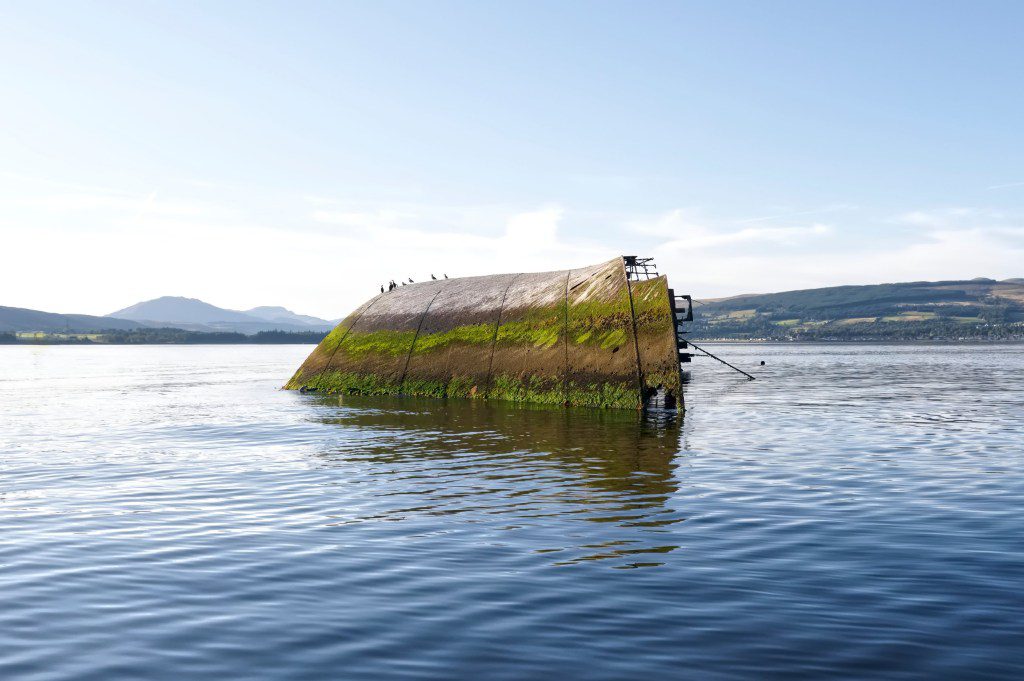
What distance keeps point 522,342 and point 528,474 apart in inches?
628

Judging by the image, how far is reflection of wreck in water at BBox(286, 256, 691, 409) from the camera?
1166 inches

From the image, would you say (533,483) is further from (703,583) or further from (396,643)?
(396,643)

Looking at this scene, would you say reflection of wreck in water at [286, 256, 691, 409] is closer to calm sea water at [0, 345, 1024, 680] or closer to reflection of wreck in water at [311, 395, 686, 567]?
reflection of wreck in water at [311, 395, 686, 567]

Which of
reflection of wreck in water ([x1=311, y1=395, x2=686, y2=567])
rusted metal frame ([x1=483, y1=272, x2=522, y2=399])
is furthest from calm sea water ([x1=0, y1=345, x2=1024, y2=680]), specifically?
rusted metal frame ([x1=483, y1=272, x2=522, y2=399])

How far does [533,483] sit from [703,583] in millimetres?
7424

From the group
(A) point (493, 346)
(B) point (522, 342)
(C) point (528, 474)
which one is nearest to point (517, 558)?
(C) point (528, 474)

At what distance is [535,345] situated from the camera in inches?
1300

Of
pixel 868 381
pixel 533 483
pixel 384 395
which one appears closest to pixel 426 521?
pixel 533 483

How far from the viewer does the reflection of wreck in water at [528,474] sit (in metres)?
12.2

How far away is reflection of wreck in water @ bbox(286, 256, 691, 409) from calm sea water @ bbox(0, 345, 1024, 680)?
585cm

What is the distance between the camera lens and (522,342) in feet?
110

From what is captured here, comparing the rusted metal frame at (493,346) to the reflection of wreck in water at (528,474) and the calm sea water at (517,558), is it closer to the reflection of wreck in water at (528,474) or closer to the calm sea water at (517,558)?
the reflection of wreck in water at (528,474)

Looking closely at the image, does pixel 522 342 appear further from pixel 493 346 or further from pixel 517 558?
pixel 517 558

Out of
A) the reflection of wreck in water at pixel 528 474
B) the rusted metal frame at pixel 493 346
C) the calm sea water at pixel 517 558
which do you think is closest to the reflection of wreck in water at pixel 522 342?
the rusted metal frame at pixel 493 346
